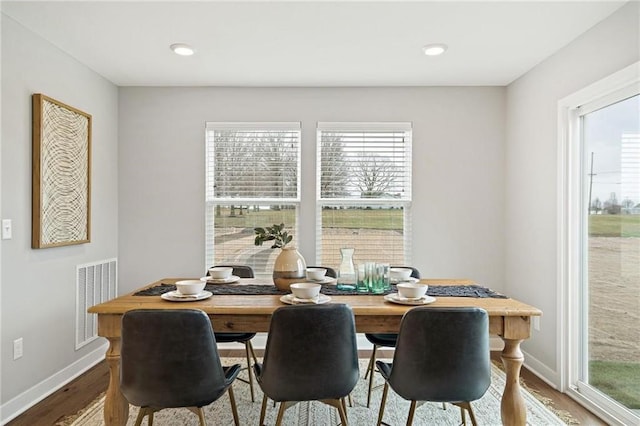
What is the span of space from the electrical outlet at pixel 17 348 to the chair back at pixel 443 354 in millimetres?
2409

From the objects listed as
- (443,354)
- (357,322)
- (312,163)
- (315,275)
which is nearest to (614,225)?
(443,354)

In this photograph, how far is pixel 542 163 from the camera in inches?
132

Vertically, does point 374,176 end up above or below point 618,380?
above

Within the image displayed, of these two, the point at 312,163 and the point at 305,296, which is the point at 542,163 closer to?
the point at 312,163

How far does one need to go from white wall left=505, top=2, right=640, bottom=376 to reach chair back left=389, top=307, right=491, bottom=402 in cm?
155

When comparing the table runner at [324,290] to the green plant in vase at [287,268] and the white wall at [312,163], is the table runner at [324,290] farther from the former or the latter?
the white wall at [312,163]

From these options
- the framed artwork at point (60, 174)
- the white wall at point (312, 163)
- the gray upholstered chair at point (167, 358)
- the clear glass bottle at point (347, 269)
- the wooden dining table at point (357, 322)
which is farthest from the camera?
the white wall at point (312, 163)

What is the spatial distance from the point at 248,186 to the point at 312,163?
25.9 inches

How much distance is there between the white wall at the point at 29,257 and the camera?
262 centimetres

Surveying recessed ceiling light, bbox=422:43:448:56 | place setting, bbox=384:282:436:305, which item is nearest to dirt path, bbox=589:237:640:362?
place setting, bbox=384:282:436:305

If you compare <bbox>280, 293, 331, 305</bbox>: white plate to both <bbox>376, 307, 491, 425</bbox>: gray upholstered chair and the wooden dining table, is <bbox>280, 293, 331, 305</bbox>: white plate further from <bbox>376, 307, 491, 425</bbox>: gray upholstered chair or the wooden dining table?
<bbox>376, 307, 491, 425</bbox>: gray upholstered chair

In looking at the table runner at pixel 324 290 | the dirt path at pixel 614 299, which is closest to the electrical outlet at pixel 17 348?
the table runner at pixel 324 290

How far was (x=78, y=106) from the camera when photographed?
3363mm

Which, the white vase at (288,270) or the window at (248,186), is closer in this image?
the white vase at (288,270)
